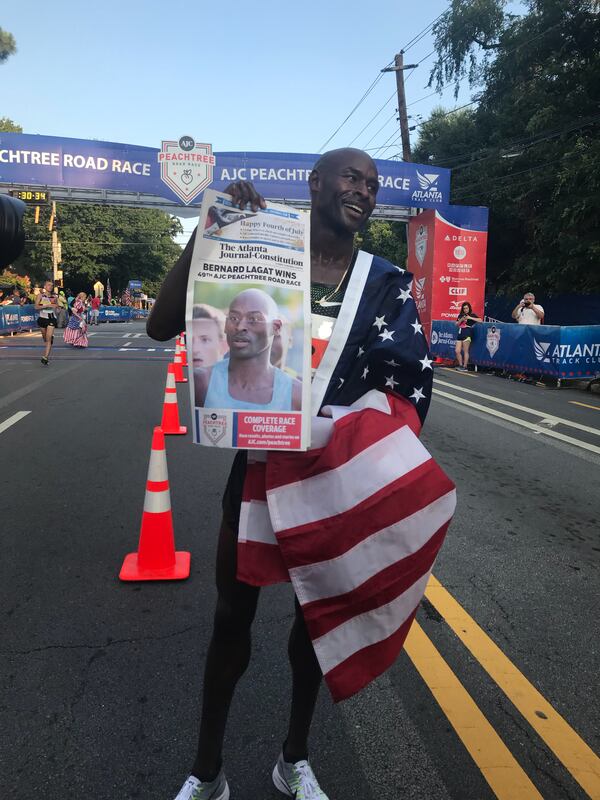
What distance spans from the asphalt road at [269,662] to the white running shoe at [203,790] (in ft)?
0.26

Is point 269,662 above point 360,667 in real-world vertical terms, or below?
below

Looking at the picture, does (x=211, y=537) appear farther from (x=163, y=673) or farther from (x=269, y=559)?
Result: (x=269, y=559)

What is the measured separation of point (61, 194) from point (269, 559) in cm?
1989

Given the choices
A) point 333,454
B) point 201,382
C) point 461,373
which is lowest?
point 461,373

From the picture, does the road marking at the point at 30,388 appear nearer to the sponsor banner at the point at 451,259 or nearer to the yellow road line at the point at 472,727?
the yellow road line at the point at 472,727

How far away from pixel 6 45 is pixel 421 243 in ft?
99.7

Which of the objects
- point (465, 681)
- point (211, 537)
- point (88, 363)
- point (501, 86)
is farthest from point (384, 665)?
point (501, 86)

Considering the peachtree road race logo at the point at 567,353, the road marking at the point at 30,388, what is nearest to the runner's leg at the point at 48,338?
the road marking at the point at 30,388

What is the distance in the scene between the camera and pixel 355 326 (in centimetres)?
170

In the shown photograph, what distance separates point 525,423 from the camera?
8.39m

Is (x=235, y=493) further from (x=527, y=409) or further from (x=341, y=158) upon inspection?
(x=527, y=409)

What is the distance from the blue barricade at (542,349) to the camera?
12.6m

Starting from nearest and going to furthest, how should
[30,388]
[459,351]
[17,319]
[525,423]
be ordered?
[525,423], [30,388], [459,351], [17,319]

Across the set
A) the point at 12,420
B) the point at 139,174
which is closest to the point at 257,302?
the point at 12,420
